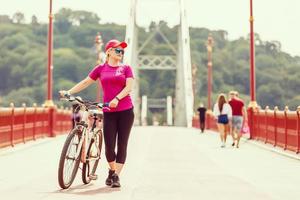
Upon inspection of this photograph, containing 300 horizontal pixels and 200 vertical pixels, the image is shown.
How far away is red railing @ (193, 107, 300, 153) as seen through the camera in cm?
1686

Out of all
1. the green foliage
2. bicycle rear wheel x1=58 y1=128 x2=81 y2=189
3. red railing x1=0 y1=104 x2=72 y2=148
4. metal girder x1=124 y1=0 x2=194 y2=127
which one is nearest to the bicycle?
bicycle rear wheel x1=58 y1=128 x2=81 y2=189

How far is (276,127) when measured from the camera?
19891mm

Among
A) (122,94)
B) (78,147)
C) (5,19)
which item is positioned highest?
(5,19)

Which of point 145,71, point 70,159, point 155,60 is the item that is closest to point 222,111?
point 70,159

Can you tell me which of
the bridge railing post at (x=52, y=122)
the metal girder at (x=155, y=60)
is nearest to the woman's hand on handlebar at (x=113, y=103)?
the bridge railing post at (x=52, y=122)

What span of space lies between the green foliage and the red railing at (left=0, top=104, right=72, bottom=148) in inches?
4138

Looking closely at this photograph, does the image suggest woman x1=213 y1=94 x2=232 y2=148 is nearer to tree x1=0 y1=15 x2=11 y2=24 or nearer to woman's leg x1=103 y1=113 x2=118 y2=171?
woman's leg x1=103 y1=113 x2=118 y2=171

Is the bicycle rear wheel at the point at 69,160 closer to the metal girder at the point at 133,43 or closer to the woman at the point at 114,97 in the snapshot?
the woman at the point at 114,97

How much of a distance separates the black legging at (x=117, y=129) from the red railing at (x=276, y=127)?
8.43 metres

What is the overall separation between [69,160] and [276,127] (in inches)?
492

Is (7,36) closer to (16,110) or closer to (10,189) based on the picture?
(16,110)

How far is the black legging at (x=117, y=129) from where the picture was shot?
28.0 feet

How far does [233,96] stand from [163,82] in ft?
406

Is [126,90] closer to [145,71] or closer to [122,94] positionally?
[122,94]
